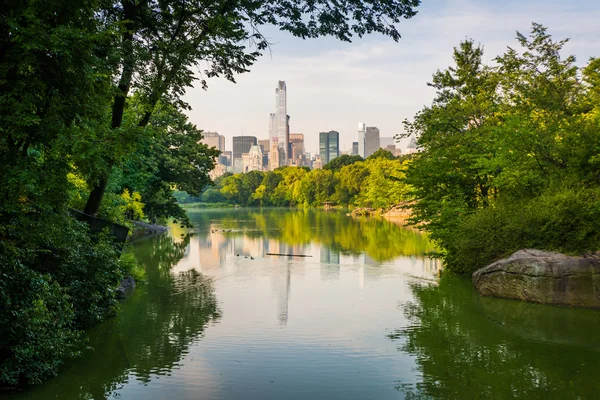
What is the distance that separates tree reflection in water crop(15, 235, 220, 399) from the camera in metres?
8.98

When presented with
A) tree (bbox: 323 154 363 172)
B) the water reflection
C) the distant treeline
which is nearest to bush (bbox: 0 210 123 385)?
the water reflection

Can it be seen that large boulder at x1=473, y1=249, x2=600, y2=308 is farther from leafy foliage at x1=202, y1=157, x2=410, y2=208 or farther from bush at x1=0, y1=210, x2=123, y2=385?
leafy foliage at x1=202, y1=157, x2=410, y2=208

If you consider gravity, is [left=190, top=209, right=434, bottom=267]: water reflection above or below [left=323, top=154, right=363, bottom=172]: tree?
below

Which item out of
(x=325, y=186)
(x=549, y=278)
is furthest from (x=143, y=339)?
(x=325, y=186)

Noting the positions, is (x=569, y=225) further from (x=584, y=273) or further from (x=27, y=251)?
(x=27, y=251)

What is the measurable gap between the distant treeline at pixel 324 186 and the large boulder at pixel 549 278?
51.3m

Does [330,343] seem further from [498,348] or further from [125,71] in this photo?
[125,71]

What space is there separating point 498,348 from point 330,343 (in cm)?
345

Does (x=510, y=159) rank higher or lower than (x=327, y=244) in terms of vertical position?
higher

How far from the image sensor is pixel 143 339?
38.5 ft

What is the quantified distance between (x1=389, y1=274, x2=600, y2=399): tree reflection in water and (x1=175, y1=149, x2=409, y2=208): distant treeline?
2069 inches

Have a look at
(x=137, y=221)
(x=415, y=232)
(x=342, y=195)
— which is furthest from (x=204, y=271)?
(x=342, y=195)

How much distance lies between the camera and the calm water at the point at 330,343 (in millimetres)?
8836

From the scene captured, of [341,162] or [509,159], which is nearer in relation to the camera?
[509,159]
